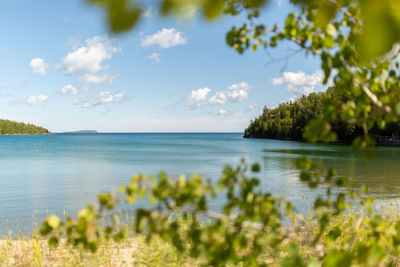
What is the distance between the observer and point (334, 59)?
2.50 metres

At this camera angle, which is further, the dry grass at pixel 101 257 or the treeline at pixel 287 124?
the treeline at pixel 287 124

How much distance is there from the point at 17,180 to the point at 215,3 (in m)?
27.7

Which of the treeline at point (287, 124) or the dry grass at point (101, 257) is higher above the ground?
the treeline at point (287, 124)

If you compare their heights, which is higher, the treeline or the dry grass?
Answer: the treeline

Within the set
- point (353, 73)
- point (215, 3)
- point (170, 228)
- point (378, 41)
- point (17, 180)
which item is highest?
point (353, 73)

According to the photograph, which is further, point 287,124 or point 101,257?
point 287,124

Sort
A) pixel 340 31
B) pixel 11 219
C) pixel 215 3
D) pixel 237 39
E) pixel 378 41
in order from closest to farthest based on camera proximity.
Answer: pixel 378 41
pixel 215 3
pixel 340 31
pixel 237 39
pixel 11 219

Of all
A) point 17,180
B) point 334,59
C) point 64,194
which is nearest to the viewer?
point 334,59

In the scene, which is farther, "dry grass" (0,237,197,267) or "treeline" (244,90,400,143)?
"treeline" (244,90,400,143)

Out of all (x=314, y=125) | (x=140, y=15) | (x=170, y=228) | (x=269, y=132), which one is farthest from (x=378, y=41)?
(x=269, y=132)

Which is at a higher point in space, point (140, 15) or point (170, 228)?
point (140, 15)

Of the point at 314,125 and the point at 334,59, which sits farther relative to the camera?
the point at 334,59

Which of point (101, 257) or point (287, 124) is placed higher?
point (287, 124)

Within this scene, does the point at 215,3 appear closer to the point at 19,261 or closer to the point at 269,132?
the point at 19,261
